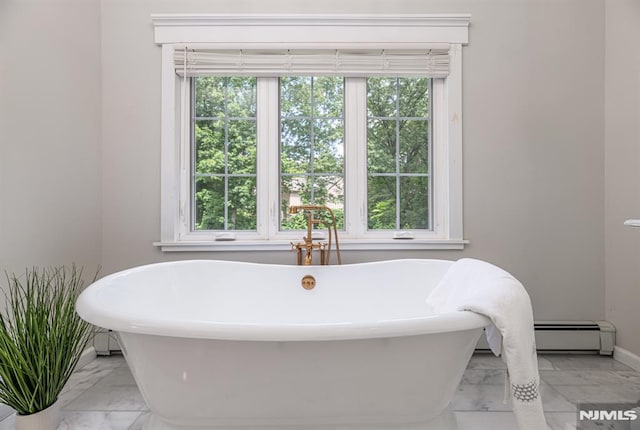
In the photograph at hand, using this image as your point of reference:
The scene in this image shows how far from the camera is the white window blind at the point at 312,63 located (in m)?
1.94

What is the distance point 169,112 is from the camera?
1.96 m

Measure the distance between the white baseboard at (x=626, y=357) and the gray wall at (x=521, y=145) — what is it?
20cm

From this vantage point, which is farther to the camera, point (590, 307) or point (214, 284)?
point (590, 307)

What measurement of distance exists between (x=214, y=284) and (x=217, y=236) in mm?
412

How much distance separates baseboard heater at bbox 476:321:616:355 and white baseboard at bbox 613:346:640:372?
3 centimetres

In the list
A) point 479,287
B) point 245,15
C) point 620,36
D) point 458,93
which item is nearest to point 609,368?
point 479,287

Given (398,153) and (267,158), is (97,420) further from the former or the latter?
(398,153)

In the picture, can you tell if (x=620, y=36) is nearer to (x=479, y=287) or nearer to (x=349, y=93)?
(x=349, y=93)

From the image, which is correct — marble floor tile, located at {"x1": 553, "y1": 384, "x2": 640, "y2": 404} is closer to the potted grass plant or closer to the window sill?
the window sill

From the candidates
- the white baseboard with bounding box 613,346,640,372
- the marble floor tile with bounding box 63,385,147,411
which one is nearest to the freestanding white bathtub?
the marble floor tile with bounding box 63,385,147,411

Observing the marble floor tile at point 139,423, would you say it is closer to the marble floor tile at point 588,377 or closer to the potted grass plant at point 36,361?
the potted grass plant at point 36,361

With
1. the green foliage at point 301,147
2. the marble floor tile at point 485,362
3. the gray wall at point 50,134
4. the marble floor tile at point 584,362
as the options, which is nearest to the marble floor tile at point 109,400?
the gray wall at point 50,134

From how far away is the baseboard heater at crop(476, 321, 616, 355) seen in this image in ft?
6.20

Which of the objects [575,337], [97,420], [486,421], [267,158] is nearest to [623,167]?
[575,337]
